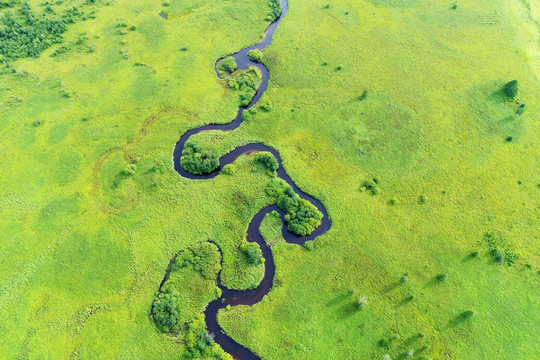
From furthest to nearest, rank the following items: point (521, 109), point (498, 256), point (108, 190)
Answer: point (521, 109)
point (108, 190)
point (498, 256)

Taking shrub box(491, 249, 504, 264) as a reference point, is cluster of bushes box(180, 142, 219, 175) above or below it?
above

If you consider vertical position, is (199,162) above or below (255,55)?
below

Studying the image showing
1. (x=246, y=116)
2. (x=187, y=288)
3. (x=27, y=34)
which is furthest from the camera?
(x=27, y=34)

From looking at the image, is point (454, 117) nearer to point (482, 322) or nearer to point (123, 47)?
point (482, 322)

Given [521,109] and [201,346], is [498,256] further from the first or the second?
[201,346]

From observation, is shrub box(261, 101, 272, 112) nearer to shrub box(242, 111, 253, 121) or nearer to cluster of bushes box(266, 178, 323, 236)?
shrub box(242, 111, 253, 121)

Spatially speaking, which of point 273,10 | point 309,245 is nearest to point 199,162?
point 309,245

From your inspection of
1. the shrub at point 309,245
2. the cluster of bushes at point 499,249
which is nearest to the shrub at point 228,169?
the shrub at point 309,245

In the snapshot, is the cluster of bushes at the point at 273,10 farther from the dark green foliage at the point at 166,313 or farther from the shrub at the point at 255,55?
the dark green foliage at the point at 166,313

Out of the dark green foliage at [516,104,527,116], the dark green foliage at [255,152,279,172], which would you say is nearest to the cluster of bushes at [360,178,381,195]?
the dark green foliage at [255,152,279,172]
